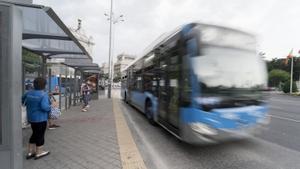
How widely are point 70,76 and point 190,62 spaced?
32.7ft

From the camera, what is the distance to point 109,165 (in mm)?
4543

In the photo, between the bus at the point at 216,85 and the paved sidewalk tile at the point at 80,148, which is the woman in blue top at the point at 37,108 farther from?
the bus at the point at 216,85

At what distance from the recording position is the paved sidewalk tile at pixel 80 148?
15.1ft

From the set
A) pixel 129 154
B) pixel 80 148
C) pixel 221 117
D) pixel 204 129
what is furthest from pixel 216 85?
pixel 80 148

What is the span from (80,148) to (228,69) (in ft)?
11.9

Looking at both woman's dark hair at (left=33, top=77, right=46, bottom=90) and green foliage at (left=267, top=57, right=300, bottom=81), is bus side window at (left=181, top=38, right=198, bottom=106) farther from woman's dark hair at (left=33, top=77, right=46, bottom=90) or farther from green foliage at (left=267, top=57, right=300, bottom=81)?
green foliage at (left=267, top=57, right=300, bottom=81)

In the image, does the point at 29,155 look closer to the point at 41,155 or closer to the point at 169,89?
the point at 41,155

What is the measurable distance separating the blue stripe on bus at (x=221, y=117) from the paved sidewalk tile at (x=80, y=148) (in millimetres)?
1642

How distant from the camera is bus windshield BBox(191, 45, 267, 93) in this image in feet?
16.6

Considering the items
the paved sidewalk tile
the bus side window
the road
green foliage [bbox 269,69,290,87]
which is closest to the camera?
the paved sidewalk tile

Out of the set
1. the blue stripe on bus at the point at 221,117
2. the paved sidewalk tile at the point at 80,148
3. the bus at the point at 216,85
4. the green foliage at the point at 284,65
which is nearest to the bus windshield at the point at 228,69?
the bus at the point at 216,85

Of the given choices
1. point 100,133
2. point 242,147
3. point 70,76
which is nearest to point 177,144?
point 242,147

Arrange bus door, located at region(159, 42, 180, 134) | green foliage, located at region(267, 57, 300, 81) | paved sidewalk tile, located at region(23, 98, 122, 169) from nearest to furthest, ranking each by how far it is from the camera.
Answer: paved sidewalk tile, located at region(23, 98, 122, 169) → bus door, located at region(159, 42, 180, 134) → green foliage, located at region(267, 57, 300, 81)

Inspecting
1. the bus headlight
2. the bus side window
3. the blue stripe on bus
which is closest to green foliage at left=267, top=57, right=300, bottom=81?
the blue stripe on bus
